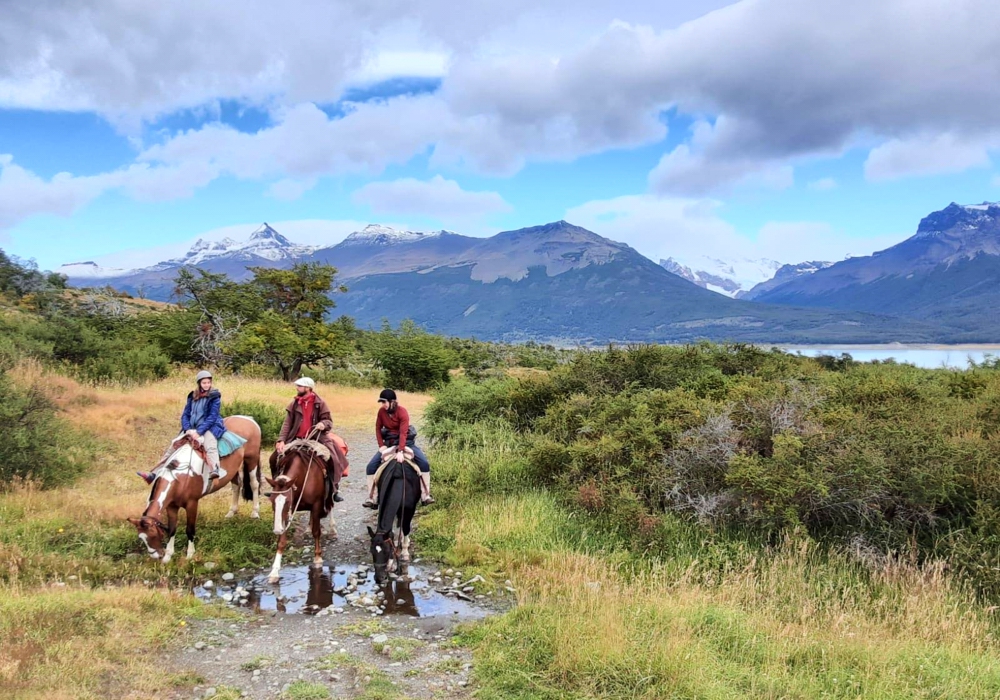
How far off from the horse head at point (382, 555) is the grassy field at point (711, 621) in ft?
3.12

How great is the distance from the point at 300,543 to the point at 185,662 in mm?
3644

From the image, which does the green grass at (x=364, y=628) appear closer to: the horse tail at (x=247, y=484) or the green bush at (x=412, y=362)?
the horse tail at (x=247, y=484)

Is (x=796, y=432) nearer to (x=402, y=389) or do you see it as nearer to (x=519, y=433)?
(x=519, y=433)

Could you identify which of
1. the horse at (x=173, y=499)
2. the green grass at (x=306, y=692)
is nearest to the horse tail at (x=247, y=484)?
the horse at (x=173, y=499)

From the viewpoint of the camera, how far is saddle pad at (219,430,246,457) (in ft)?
29.4

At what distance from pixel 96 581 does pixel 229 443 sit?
2.43m

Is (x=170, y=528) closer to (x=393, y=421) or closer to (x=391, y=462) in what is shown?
(x=391, y=462)

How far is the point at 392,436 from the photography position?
8898 millimetres

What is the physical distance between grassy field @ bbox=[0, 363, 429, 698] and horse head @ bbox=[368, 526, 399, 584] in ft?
5.61

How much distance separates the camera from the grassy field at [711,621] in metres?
5.03

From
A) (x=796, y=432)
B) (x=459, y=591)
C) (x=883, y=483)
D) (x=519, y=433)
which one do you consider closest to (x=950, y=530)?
(x=883, y=483)

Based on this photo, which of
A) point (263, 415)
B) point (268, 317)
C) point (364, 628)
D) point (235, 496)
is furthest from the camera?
point (268, 317)

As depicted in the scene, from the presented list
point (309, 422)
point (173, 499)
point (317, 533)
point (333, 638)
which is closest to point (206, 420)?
point (173, 499)

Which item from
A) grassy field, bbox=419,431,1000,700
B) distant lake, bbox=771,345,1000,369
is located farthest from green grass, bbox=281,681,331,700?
distant lake, bbox=771,345,1000,369
